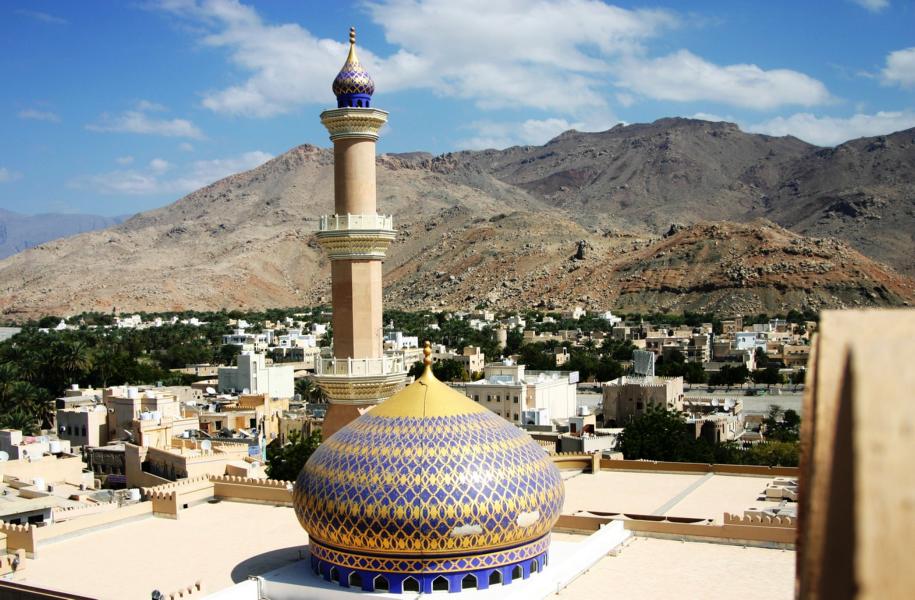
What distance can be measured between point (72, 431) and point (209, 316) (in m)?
68.1

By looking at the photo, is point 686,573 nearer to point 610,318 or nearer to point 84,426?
point 84,426

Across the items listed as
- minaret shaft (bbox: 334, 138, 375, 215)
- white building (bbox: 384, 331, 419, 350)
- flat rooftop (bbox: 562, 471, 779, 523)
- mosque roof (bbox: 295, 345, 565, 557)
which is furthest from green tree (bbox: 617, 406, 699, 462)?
white building (bbox: 384, 331, 419, 350)

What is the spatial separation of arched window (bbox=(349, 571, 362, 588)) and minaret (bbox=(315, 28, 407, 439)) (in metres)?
4.10

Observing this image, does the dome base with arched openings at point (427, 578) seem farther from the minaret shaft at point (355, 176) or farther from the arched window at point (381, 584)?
the minaret shaft at point (355, 176)

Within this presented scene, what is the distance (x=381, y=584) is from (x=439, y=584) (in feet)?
1.86

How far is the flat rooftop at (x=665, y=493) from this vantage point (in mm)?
15680

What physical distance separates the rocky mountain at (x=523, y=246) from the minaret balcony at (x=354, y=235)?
78.5 metres

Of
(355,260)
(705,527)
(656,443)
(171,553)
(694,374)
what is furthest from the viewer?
(694,374)

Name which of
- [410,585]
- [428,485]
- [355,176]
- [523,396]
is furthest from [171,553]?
[523,396]

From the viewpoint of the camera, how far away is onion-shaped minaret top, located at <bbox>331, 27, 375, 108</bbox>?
14852 mm

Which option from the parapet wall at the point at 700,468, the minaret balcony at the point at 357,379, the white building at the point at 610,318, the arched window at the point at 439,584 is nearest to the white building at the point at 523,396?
the parapet wall at the point at 700,468

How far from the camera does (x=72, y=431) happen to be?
31.2 meters

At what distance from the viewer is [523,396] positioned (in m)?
35.8

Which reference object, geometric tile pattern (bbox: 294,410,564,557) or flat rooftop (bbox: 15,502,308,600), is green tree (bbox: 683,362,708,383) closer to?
flat rooftop (bbox: 15,502,308,600)
